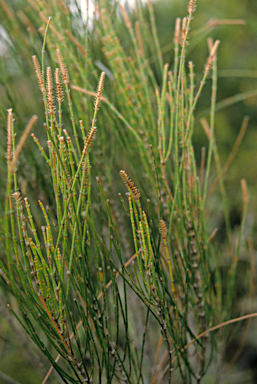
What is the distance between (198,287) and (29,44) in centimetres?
70

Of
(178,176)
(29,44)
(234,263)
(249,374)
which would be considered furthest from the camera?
(249,374)

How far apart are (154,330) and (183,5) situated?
→ 177 cm

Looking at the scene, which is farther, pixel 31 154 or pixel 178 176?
pixel 31 154

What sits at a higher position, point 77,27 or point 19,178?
point 77,27

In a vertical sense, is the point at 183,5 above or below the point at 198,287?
above

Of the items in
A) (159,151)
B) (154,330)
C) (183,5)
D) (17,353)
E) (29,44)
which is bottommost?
(17,353)

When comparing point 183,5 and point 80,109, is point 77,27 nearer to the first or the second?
point 80,109

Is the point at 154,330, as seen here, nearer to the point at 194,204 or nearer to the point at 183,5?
the point at 194,204

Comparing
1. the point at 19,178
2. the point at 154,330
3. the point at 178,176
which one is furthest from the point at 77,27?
the point at 154,330

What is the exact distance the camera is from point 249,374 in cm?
116

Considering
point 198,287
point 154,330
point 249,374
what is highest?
point 198,287

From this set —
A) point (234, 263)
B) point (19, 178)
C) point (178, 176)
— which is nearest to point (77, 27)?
point (19, 178)

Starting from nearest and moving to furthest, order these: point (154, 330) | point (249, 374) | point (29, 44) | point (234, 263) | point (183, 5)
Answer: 1. point (234, 263)
2. point (29, 44)
3. point (154, 330)
4. point (249, 374)
5. point (183, 5)

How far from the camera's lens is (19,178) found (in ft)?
2.20
